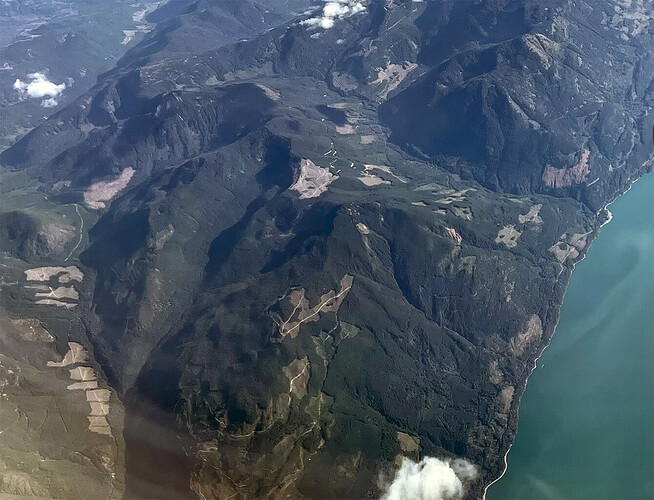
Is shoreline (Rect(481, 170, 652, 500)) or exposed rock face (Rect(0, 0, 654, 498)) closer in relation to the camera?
shoreline (Rect(481, 170, 652, 500))

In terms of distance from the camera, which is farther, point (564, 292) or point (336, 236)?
point (564, 292)

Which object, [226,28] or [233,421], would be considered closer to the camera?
[233,421]

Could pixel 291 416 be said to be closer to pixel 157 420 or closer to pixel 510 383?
pixel 157 420

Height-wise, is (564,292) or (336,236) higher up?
(336,236)

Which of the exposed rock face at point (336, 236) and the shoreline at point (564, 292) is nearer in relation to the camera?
the shoreline at point (564, 292)

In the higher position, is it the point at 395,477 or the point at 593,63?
the point at 593,63

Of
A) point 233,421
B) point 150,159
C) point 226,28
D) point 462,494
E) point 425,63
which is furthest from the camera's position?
point 226,28

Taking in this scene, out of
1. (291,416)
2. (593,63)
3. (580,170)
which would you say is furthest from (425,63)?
(291,416)

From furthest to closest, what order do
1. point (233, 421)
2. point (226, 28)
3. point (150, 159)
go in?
point (226, 28) → point (150, 159) → point (233, 421)
